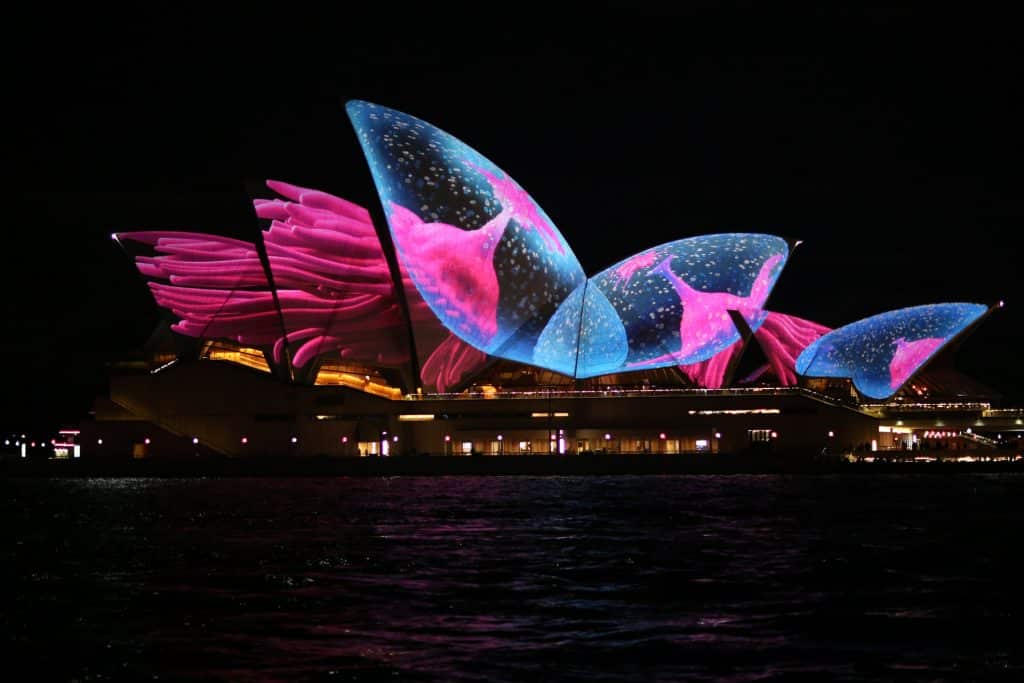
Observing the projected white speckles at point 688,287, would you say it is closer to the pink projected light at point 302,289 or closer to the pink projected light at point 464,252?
the pink projected light at point 464,252

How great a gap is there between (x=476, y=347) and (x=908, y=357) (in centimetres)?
2274

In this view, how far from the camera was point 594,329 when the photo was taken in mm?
60219

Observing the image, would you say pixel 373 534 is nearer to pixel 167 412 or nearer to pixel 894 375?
pixel 167 412

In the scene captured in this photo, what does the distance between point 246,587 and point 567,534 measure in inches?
352

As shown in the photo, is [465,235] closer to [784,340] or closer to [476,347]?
[476,347]

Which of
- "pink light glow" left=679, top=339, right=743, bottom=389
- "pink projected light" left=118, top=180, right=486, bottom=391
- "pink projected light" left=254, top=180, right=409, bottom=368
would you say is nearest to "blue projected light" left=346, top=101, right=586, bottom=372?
"pink projected light" left=118, top=180, right=486, bottom=391

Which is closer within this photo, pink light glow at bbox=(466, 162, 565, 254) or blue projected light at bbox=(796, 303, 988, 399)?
pink light glow at bbox=(466, 162, 565, 254)

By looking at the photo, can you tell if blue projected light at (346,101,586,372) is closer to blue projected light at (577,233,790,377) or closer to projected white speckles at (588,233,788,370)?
blue projected light at (577,233,790,377)

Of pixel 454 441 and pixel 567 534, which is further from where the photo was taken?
pixel 454 441

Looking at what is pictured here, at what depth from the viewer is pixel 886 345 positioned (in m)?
65.0

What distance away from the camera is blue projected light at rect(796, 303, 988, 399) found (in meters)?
64.9

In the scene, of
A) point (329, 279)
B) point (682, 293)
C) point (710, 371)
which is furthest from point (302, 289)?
point (710, 371)

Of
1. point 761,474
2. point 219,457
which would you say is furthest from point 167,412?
point 761,474

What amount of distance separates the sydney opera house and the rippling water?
23679 millimetres
